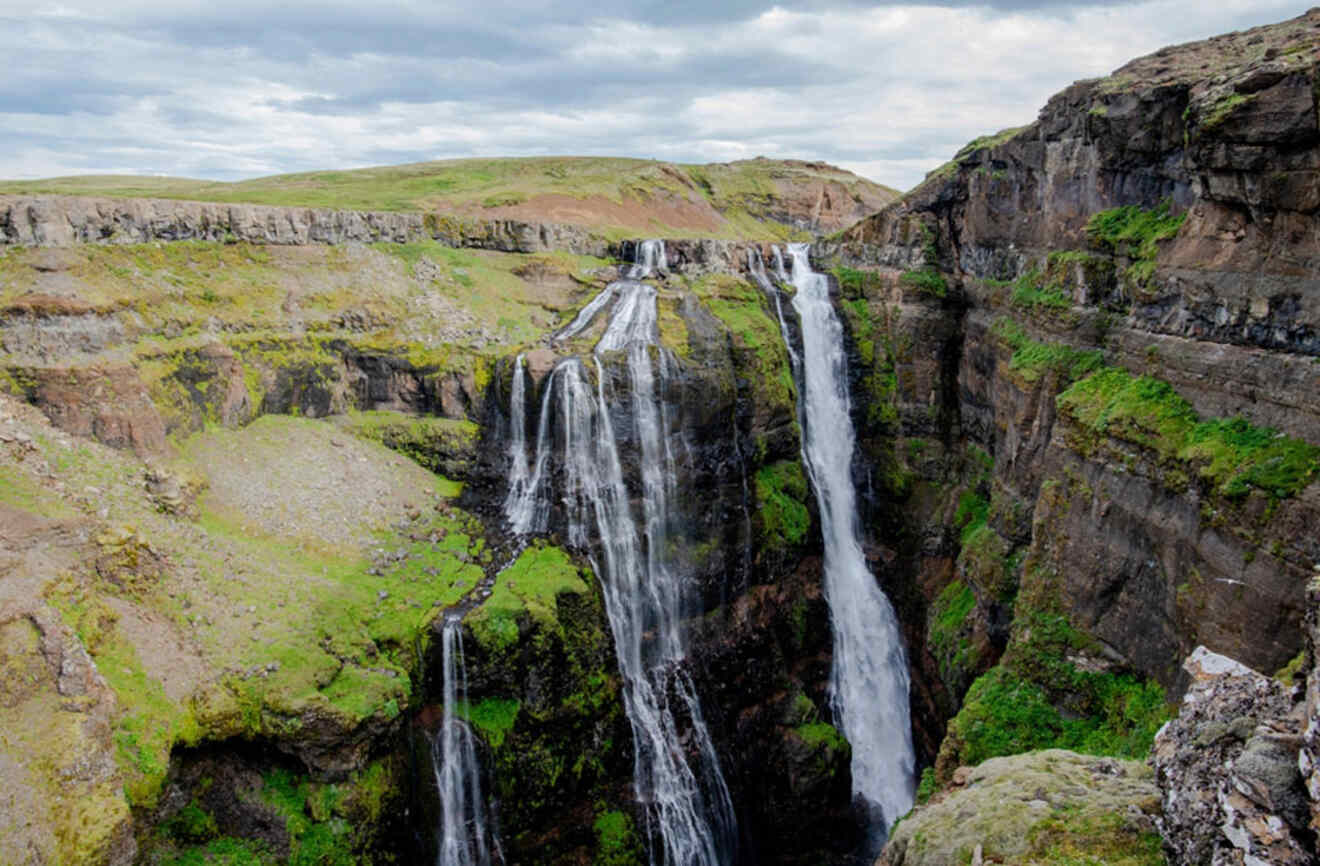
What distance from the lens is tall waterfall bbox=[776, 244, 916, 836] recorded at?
2308cm

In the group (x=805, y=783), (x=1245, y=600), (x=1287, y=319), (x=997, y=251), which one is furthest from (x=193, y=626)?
(x=997, y=251)

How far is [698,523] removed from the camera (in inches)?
933

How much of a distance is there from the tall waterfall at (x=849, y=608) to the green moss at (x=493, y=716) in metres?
11.3

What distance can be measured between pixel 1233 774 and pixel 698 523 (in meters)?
18.0

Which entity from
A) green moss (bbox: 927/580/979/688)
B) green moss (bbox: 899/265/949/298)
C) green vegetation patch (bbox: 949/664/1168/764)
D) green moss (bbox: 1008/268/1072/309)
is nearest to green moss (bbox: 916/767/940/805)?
green vegetation patch (bbox: 949/664/1168/764)

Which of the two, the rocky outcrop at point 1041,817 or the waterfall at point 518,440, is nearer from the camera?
the rocky outcrop at point 1041,817

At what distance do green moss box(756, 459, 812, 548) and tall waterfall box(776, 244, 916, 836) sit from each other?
1.27 metres

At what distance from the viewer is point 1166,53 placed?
19172 millimetres

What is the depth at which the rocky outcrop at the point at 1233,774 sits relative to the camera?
5.52 m

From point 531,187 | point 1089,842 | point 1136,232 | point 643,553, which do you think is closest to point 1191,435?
point 1136,232

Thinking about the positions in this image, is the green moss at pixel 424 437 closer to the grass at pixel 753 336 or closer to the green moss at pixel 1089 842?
the grass at pixel 753 336

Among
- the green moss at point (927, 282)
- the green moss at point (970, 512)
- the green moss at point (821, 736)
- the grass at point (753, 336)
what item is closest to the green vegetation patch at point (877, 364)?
the green moss at point (927, 282)

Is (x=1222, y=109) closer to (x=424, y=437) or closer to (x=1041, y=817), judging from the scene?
(x=1041, y=817)

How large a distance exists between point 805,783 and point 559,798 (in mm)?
7537
